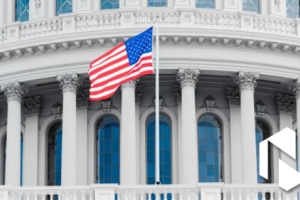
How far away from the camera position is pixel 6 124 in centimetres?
6391

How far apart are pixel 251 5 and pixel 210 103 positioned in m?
4.55

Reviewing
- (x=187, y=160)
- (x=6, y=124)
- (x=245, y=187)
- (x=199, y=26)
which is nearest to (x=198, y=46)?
Answer: (x=199, y=26)

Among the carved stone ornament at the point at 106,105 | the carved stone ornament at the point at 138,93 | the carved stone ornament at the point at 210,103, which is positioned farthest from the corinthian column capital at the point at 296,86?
the carved stone ornament at the point at 106,105

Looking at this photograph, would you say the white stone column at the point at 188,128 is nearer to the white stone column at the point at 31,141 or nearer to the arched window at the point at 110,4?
the arched window at the point at 110,4

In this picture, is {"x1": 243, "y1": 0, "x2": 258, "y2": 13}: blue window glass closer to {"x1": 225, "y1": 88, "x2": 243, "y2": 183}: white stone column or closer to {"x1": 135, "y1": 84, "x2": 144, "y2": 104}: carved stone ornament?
{"x1": 225, "y1": 88, "x2": 243, "y2": 183}: white stone column

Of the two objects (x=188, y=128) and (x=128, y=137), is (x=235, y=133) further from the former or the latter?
(x=128, y=137)

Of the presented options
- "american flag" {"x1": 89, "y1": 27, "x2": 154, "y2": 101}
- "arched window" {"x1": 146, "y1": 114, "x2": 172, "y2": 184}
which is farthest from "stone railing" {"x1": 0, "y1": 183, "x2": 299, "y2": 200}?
"arched window" {"x1": 146, "y1": 114, "x2": 172, "y2": 184}

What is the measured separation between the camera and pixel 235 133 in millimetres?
61906

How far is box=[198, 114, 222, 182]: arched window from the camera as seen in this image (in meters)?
61.8

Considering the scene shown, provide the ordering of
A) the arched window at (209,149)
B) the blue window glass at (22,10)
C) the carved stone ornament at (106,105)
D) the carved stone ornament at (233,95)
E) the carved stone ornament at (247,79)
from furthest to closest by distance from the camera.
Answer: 1. the blue window glass at (22,10)
2. the carved stone ornament at (106,105)
3. the carved stone ornament at (233,95)
4. the arched window at (209,149)
5. the carved stone ornament at (247,79)

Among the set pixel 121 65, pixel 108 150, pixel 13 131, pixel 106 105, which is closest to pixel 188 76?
pixel 106 105

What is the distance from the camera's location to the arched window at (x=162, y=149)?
61531mm

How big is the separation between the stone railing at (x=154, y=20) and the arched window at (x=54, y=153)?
4.15m

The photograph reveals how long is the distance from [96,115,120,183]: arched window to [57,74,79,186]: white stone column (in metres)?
2.25
